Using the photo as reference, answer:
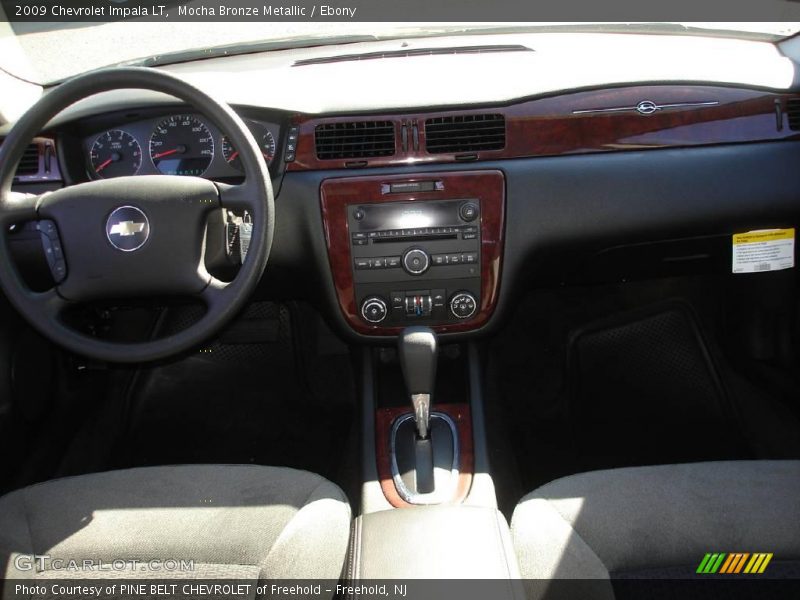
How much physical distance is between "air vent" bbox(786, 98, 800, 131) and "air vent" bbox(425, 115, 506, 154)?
0.78m

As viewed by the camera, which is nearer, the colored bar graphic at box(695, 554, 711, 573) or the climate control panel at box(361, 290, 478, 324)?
the colored bar graphic at box(695, 554, 711, 573)

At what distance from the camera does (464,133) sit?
5.89 feet

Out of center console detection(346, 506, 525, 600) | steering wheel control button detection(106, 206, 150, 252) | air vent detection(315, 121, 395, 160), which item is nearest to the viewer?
center console detection(346, 506, 525, 600)

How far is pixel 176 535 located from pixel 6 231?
73 cm

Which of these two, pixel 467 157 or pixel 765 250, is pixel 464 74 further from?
pixel 765 250

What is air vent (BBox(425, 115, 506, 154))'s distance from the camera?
178 cm

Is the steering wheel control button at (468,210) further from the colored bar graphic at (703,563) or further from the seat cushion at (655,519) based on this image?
the colored bar graphic at (703,563)

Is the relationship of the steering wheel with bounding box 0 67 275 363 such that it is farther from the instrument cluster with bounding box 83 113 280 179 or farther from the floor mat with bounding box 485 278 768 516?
the floor mat with bounding box 485 278 768 516

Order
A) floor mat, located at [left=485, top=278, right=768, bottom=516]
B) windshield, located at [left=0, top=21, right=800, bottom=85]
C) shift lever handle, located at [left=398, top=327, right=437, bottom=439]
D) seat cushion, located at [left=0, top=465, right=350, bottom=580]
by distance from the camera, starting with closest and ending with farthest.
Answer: seat cushion, located at [left=0, top=465, right=350, bottom=580] < shift lever handle, located at [left=398, top=327, right=437, bottom=439] < windshield, located at [left=0, top=21, right=800, bottom=85] < floor mat, located at [left=485, top=278, right=768, bottom=516]

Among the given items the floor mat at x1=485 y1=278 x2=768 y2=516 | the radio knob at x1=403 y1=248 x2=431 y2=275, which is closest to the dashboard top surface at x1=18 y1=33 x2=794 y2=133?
the radio knob at x1=403 y1=248 x2=431 y2=275

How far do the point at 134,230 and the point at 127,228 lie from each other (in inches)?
0.6

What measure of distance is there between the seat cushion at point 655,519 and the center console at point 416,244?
0.65 metres

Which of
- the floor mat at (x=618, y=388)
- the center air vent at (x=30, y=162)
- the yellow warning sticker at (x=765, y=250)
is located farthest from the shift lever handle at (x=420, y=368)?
the center air vent at (x=30, y=162)

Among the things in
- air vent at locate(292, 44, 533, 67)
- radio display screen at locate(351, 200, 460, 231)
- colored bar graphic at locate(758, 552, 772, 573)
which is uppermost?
air vent at locate(292, 44, 533, 67)
